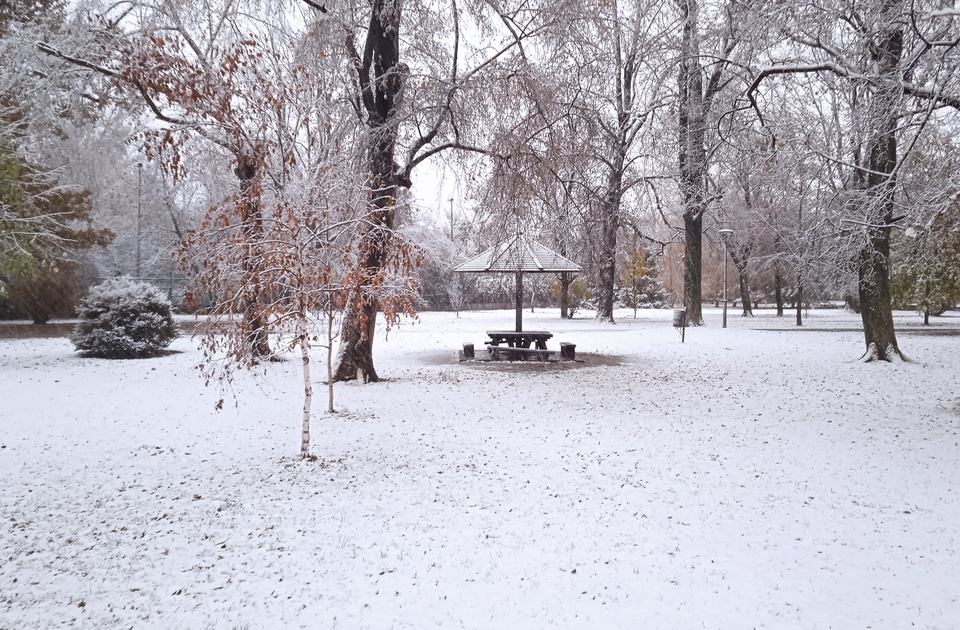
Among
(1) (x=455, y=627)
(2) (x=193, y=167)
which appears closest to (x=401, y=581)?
(1) (x=455, y=627)

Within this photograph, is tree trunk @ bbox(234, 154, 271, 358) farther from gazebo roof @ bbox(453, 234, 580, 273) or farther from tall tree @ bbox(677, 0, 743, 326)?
gazebo roof @ bbox(453, 234, 580, 273)

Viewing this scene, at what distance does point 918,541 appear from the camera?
169 inches

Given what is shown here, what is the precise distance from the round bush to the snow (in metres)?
4.62

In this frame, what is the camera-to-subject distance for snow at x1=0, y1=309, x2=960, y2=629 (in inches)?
136

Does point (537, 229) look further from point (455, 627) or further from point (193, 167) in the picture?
point (455, 627)

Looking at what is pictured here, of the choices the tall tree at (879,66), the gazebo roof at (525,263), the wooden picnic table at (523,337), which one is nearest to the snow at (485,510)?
the tall tree at (879,66)

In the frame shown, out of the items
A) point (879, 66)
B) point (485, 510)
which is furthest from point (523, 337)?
point (485, 510)

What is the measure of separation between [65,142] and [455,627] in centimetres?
2062

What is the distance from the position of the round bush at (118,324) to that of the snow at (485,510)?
182 inches

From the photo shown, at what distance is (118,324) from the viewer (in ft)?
47.9

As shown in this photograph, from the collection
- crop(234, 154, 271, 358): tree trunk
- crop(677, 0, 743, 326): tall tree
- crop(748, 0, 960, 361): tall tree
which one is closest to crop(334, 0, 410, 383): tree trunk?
crop(234, 154, 271, 358): tree trunk

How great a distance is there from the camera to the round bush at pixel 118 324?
14.4 m

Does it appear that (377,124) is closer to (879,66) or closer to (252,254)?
(252,254)

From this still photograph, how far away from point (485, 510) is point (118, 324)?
13.2 meters
